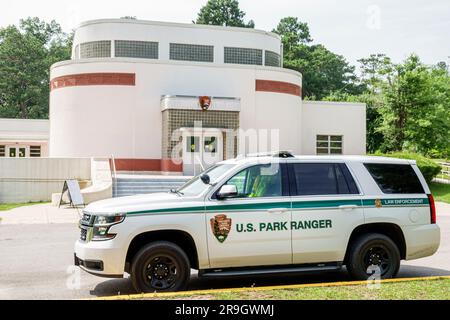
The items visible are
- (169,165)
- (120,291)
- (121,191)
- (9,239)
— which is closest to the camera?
(120,291)

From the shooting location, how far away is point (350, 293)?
22.0ft

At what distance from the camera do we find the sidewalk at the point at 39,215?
57.6 feet

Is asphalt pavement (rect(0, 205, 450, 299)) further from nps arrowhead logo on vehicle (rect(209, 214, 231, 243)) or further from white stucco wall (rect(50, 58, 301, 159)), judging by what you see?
white stucco wall (rect(50, 58, 301, 159))

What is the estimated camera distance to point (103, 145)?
29.1 m

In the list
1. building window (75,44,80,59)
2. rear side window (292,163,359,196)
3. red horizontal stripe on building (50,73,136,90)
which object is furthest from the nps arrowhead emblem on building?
rear side window (292,163,359,196)

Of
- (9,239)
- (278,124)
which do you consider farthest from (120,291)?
(278,124)

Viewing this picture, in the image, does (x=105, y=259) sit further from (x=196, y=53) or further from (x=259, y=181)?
(x=196, y=53)

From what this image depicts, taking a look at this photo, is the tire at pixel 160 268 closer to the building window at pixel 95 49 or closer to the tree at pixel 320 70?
the building window at pixel 95 49

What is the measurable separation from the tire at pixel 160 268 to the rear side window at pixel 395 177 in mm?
3279

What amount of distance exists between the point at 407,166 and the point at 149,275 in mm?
4415

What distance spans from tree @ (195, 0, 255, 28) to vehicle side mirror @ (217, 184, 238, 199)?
67369mm

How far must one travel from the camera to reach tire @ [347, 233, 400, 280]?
25.7 ft

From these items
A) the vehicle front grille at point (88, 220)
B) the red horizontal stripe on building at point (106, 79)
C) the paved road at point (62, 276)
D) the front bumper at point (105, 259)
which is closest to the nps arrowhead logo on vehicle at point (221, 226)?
the paved road at point (62, 276)
